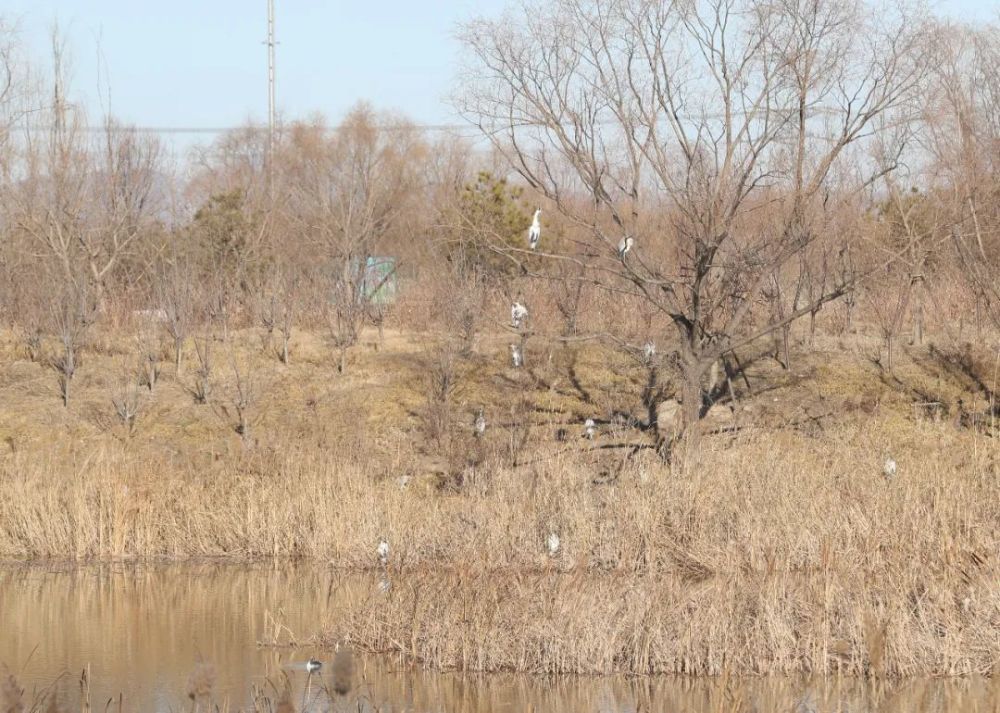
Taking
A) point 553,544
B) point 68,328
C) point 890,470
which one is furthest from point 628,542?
point 68,328

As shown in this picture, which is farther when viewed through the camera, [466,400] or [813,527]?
[466,400]

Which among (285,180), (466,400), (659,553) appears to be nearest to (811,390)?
(466,400)

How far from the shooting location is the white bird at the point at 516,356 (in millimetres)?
20245

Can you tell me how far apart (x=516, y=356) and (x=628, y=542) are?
7.56m

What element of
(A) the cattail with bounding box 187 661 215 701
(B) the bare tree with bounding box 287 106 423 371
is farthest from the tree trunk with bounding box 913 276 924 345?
(A) the cattail with bounding box 187 661 215 701

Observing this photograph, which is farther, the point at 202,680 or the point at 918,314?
the point at 918,314

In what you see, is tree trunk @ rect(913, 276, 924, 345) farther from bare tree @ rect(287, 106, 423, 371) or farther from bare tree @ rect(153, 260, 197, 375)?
bare tree @ rect(153, 260, 197, 375)

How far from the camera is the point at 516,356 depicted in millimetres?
20125

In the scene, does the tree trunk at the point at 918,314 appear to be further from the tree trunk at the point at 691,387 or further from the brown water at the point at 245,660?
the brown water at the point at 245,660

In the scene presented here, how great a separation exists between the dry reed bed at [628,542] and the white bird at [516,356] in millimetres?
2775

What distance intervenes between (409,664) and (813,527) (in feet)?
12.9

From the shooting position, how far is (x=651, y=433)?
18.6 m

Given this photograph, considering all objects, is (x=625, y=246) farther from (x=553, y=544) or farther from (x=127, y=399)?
(x=127, y=399)

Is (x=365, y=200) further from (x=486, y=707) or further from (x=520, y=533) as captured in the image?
(x=486, y=707)
